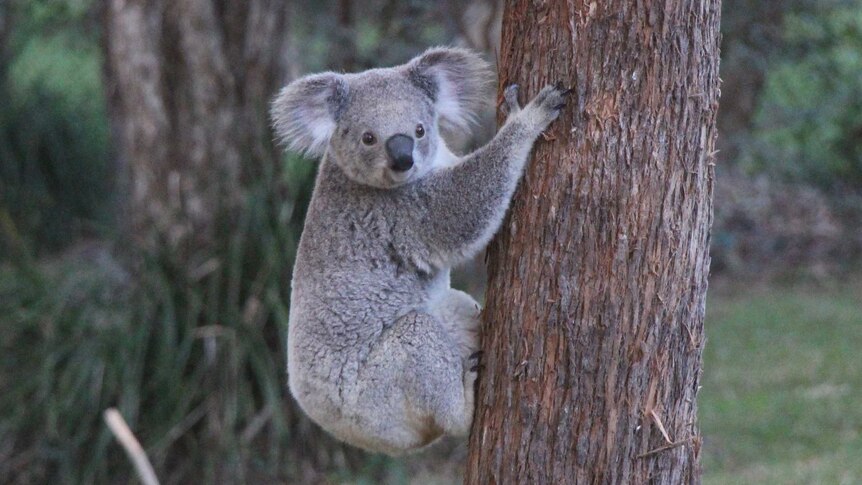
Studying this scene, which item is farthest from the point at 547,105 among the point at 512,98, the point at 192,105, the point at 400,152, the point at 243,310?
the point at 192,105

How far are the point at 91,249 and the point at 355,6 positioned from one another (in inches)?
116

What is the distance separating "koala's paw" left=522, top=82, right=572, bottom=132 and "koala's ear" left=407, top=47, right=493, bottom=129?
2.36ft

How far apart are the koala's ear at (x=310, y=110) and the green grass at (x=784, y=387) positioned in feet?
10.0

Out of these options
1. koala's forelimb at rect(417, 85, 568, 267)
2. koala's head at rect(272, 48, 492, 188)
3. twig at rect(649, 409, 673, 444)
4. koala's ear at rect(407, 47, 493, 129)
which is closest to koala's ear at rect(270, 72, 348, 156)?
koala's head at rect(272, 48, 492, 188)

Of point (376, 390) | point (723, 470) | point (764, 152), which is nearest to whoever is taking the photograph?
point (376, 390)

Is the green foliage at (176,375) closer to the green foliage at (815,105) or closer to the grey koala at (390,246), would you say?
the grey koala at (390,246)

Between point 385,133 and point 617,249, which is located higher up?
point 385,133

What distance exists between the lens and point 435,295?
339 centimetres

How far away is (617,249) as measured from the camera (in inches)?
107

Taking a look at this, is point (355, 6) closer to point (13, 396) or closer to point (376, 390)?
point (13, 396)

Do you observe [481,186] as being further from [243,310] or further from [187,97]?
[187,97]

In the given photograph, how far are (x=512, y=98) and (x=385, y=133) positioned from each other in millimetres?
537

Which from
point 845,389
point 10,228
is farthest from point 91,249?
point 845,389

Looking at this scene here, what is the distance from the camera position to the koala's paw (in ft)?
9.11
